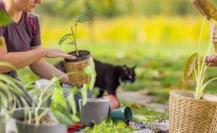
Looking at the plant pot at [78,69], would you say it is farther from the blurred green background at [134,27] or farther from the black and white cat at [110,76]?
the blurred green background at [134,27]

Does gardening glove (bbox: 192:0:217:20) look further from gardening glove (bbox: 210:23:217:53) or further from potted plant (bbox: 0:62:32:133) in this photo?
potted plant (bbox: 0:62:32:133)

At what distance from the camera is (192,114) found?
3445 mm

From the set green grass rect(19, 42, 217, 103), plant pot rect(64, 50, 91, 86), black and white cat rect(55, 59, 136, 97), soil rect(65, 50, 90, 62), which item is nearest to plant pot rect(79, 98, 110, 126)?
plant pot rect(64, 50, 91, 86)

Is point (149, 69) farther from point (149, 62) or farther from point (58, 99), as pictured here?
point (58, 99)

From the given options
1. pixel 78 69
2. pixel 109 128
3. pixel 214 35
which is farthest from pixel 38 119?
pixel 214 35

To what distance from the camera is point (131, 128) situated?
3662mm

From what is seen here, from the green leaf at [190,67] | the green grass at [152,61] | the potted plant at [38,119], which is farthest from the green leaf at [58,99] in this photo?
the green grass at [152,61]

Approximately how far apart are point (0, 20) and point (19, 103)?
1.56 ft

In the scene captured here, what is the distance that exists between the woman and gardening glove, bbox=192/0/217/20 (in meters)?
0.91

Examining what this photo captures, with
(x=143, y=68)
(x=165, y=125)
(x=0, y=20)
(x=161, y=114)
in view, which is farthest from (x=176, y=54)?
(x=0, y=20)

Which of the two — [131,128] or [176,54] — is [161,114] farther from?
[176,54]

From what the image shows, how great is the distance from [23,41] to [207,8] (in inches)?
48.2

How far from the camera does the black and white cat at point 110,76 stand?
5543 mm

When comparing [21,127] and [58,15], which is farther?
[58,15]
